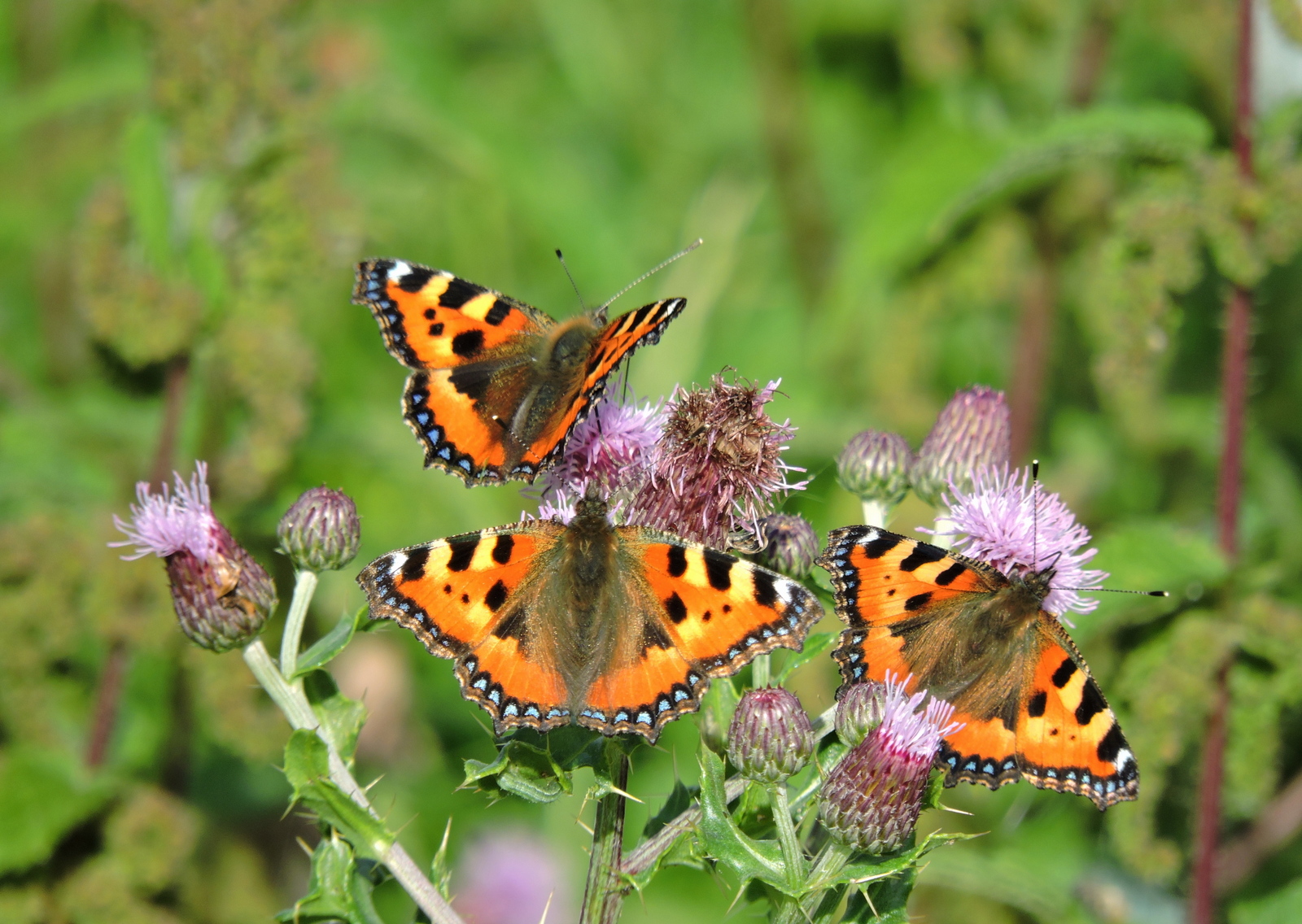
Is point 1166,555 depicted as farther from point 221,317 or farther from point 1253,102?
point 221,317

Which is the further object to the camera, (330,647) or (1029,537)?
(1029,537)

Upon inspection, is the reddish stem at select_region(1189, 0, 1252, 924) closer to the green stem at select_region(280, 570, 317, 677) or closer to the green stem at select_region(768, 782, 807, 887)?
the green stem at select_region(768, 782, 807, 887)

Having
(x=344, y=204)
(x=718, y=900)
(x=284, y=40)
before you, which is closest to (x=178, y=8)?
(x=284, y=40)

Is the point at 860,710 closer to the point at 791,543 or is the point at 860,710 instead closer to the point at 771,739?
A: the point at 771,739

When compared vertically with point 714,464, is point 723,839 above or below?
below

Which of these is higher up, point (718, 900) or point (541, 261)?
point (541, 261)

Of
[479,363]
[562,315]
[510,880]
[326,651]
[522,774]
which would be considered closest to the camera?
[522,774]

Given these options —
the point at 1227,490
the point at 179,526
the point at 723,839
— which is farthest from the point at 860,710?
the point at 1227,490
